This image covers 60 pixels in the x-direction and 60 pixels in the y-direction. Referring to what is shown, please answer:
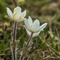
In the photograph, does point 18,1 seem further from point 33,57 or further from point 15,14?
point 15,14

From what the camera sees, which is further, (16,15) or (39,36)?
(39,36)

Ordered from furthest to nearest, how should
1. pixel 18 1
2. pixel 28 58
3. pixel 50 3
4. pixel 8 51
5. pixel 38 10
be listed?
pixel 50 3 → pixel 38 10 → pixel 18 1 → pixel 8 51 → pixel 28 58

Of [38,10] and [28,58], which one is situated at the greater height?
[38,10]

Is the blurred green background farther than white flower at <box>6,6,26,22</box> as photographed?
Yes

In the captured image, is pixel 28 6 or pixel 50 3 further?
pixel 50 3

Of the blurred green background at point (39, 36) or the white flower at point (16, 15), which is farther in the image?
the blurred green background at point (39, 36)

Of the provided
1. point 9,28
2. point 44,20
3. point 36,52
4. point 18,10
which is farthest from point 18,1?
point 18,10

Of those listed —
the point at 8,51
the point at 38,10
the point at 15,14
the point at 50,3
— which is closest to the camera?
the point at 15,14

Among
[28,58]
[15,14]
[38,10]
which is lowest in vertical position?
[28,58]
